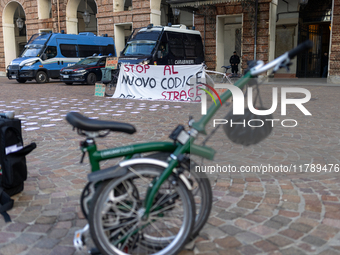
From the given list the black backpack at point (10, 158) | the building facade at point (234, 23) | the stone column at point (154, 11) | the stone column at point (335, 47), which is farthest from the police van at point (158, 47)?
the black backpack at point (10, 158)

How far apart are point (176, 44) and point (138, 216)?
16.0 m

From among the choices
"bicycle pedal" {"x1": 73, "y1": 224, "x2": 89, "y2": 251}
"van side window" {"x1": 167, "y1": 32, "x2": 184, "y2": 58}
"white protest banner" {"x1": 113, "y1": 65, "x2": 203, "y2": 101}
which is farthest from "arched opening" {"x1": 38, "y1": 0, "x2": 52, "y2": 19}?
"bicycle pedal" {"x1": 73, "y1": 224, "x2": 89, "y2": 251}

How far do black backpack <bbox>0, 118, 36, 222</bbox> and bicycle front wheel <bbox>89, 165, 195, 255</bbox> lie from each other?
1.41 metres

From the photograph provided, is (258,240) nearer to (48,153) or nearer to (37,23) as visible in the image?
(48,153)

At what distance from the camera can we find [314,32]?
947 inches

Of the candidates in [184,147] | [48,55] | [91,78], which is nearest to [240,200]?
[184,147]

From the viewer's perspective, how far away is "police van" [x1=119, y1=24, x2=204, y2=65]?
16.2m

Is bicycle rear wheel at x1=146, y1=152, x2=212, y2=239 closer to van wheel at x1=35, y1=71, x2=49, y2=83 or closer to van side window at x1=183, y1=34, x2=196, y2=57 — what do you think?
van side window at x1=183, y1=34, x2=196, y2=57

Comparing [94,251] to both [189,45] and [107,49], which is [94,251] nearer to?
[189,45]

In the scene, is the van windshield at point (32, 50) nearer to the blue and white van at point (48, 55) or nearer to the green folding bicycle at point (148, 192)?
the blue and white van at point (48, 55)

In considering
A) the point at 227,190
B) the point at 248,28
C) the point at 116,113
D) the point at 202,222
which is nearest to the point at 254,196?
the point at 227,190

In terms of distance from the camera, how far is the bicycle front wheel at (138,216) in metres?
2.17

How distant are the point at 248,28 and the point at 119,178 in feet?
64.0

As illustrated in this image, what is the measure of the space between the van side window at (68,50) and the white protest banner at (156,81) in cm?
863
